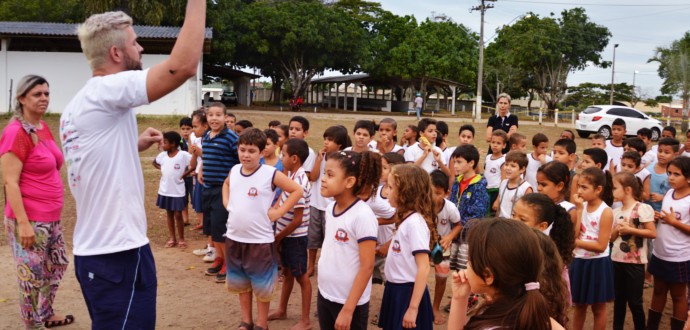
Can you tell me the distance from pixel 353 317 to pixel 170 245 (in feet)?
15.0

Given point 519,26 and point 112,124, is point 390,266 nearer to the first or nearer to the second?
point 112,124

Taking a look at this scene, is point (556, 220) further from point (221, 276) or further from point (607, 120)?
point (607, 120)

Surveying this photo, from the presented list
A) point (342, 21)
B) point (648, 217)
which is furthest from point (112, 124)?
point (342, 21)

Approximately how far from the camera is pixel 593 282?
14.5ft

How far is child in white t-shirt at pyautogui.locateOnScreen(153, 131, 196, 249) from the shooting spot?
23.9 ft

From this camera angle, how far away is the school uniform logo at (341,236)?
347 cm

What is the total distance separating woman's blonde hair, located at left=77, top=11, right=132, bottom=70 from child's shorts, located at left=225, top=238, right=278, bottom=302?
2414 millimetres

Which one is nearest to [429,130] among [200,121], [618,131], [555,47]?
[618,131]

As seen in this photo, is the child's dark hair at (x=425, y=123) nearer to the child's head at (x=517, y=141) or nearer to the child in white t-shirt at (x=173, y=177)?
the child's head at (x=517, y=141)

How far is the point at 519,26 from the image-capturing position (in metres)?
46.6

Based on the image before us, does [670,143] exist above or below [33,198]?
above

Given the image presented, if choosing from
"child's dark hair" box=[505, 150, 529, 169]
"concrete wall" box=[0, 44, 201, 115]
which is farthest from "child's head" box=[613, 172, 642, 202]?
"concrete wall" box=[0, 44, 201, 115]

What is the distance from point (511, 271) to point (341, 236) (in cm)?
157

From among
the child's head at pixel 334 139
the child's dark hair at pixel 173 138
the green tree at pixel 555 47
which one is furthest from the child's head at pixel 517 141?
the green tree at pixel 555 47
